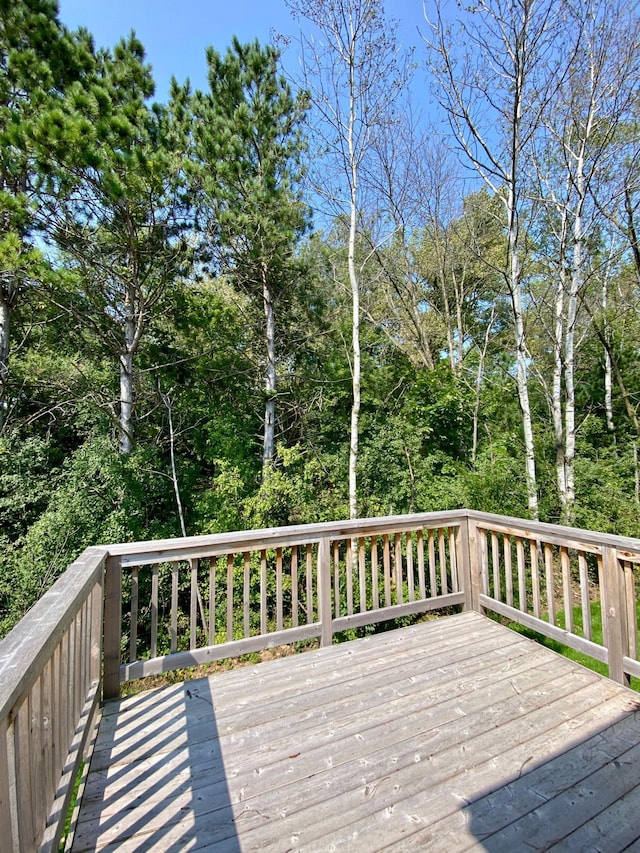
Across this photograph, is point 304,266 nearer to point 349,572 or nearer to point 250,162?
point 250,162

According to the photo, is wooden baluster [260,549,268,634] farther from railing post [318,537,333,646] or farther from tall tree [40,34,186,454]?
tall tree [40,34,186,454]

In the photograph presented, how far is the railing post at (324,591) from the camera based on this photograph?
2.75 metres

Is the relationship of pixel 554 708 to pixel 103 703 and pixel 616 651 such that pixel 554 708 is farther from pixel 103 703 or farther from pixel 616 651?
pixel 103 703

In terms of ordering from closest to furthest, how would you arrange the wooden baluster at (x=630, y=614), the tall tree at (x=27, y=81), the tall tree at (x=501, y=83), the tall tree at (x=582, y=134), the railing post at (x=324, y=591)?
the wooden baluster at (x=630, y=614)
the railing post at (x=324, y=591)
the tall tree at (x=501, y=83)
the tall tree at (x=582, y=134)
the tall tree at (x=27, y=81)

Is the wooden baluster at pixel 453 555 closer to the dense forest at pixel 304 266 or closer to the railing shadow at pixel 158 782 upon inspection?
the dense forest at pixel 304 266

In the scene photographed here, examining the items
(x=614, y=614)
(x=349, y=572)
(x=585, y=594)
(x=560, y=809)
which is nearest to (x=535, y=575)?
(x=585, y=594)

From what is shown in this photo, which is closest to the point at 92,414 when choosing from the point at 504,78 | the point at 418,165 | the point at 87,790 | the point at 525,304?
the point at 87,790

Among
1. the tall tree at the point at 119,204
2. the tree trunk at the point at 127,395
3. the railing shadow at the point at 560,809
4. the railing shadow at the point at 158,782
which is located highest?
the tall tree at the point at 119,204

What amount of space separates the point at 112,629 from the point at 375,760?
156 centimetres

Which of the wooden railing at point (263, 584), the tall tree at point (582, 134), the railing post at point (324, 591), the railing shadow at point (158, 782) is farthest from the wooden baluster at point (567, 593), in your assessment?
the tall tree at point (582, 134)

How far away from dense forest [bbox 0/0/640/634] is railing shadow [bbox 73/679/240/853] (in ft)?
12.3

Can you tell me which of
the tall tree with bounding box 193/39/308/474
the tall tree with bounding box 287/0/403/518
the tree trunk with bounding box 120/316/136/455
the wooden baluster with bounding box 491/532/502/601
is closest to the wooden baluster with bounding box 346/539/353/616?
the wooden baluster with bounding box 491/532/502/601

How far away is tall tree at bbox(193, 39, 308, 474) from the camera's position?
20.6 feet

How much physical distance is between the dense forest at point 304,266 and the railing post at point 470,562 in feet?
5.93
